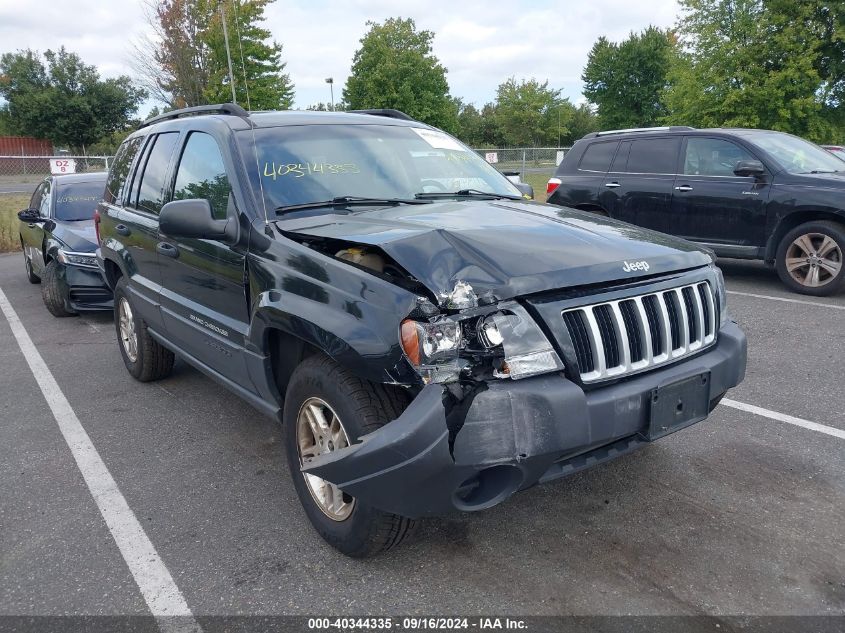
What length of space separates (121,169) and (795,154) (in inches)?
290

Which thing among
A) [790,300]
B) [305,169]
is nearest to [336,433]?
[305,169]

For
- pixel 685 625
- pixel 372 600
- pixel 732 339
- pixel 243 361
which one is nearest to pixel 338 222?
pixel 243 361

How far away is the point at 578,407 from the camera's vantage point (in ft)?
7.86

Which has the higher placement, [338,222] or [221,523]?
[338,222]

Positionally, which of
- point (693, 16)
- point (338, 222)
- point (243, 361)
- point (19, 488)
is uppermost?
point (693, 16)

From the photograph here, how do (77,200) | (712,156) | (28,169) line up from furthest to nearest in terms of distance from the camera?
(28,169)
(77,200)
(712,156)

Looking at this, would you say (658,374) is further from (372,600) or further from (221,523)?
(221,523)

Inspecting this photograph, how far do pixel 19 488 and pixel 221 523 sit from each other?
1.27m

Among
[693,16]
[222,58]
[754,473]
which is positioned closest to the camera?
[754,473]

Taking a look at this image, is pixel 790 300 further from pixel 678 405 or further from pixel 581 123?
pixel 581 123

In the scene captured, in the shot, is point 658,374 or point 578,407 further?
point 658,374

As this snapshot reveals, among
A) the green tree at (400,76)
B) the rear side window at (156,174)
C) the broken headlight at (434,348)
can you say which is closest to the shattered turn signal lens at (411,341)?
the broken headlight at (434,348)

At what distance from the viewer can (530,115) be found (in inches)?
2517

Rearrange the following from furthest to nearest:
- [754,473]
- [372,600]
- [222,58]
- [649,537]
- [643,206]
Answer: [222,58] < [643,206] < [754,473] < [649,537] < [372,600]
